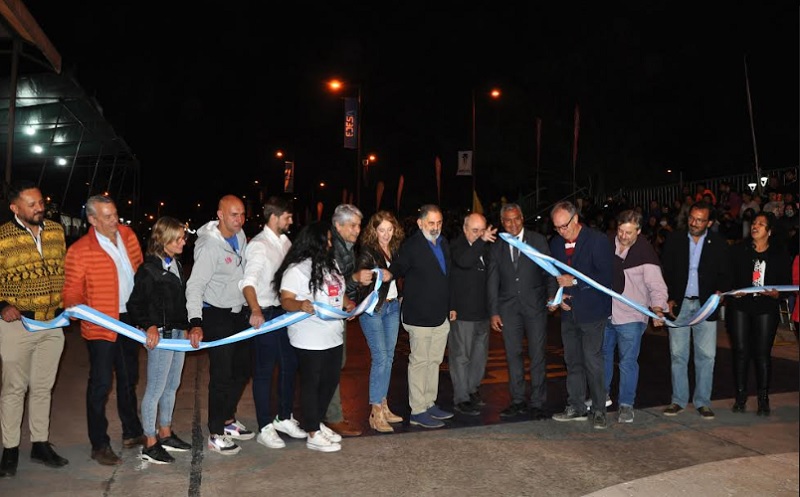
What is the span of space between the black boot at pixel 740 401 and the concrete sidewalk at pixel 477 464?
14 cm

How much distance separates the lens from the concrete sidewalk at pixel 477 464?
484 cm

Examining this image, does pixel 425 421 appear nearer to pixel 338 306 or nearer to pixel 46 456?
pixel 338 306

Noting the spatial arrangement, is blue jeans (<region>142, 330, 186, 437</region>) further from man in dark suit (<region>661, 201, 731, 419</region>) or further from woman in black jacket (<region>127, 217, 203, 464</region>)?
man in dark suit (<region>661, 201, 731, 419</region>)

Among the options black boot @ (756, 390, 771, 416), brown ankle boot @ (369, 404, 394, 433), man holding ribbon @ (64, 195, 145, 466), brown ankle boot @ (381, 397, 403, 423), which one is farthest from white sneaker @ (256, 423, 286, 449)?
black boot @ (756, 390, 771, 416)

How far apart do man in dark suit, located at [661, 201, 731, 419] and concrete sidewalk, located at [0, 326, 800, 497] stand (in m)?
0.29

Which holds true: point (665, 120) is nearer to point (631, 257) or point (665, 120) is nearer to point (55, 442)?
point (631, 257)

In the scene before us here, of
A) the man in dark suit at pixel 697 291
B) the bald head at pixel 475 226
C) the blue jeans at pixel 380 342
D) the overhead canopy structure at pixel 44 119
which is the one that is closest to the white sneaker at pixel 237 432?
the blue jeans at pixel 380 342

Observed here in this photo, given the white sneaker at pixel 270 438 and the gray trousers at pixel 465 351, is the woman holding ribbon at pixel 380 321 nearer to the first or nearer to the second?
the gray trousers at pixel 465 351

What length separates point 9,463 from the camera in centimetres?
515

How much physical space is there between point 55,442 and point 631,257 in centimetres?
547

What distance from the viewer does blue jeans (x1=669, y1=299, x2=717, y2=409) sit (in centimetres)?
674

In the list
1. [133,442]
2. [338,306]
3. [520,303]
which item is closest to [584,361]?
[520,303]

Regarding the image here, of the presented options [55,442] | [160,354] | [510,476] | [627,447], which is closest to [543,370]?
[627,447]

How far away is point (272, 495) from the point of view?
4.76m
